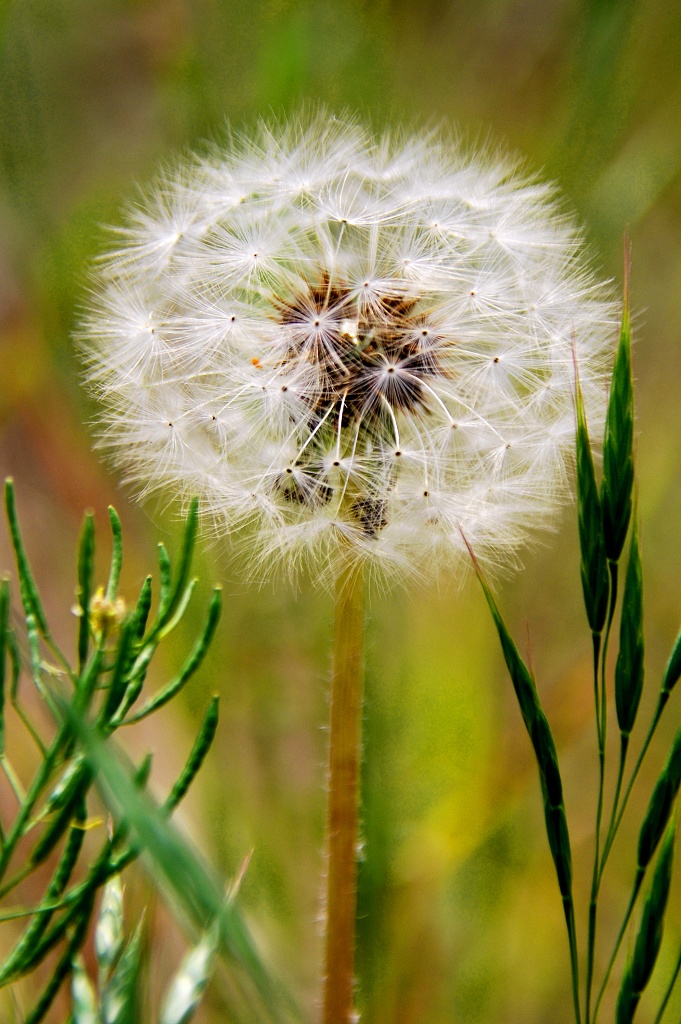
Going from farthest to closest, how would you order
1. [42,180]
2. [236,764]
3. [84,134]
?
[84,134] → [42,180] → [236,764]

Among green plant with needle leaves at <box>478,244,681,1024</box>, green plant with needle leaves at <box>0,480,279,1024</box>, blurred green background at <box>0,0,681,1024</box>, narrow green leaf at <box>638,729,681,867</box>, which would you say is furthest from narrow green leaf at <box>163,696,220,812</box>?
blurred green background at <box>0,0,681,1024</box>

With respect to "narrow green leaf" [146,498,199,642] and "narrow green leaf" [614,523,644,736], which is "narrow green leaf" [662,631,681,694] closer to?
"narrow green leaf" [614,523,644,736]

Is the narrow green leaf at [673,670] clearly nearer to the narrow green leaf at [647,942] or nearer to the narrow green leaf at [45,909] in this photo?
the narrow green leaf at [647,942]

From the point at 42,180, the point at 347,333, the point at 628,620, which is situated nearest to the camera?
the point at 628,620

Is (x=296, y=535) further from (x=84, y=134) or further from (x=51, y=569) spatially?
(x=84, y=134)

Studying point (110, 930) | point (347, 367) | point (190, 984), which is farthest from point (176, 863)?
point (347, 367)

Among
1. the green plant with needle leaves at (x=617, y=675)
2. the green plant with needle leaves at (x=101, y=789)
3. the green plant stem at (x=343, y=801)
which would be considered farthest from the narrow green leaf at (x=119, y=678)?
the green plant stem at (x=343, y=801)

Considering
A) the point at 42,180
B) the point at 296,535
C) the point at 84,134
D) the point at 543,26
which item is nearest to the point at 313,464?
the point at 296,535
